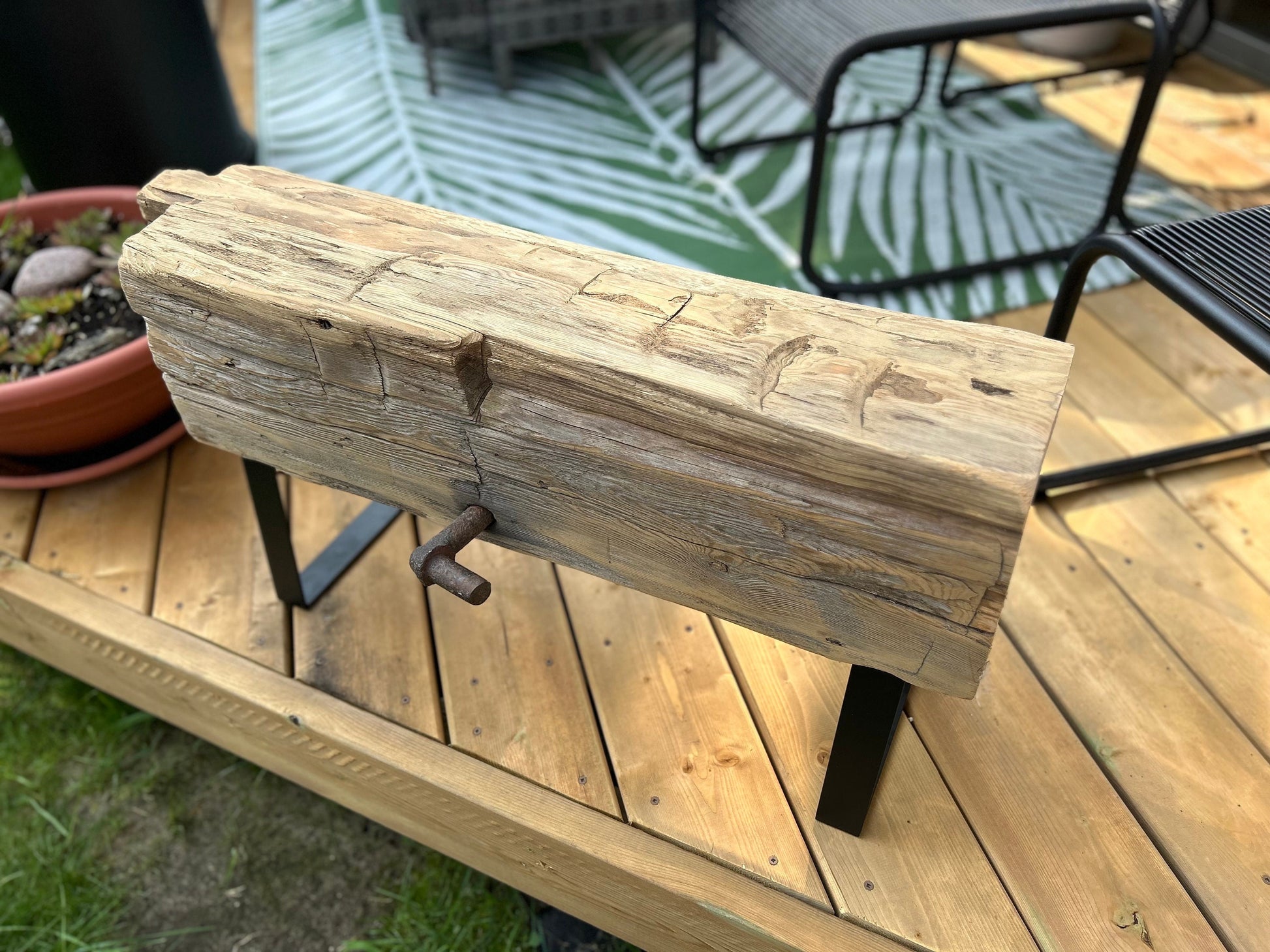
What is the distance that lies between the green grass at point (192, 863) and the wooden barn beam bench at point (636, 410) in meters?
0.60

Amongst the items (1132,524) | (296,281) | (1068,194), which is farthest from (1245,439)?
(296,281)

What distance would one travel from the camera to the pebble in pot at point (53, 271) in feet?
5.23

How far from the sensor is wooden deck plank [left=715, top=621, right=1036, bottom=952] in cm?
101

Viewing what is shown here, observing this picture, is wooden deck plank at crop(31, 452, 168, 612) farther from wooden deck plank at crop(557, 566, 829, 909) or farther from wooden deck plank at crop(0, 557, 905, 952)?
wooden deck plank at crop(557, 566, 829, 909)

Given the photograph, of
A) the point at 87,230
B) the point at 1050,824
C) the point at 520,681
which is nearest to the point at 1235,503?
the point at 1050,824

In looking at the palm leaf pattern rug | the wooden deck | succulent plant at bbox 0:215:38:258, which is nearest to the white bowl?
the palm leaf pattern rug

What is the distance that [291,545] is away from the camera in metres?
1.29

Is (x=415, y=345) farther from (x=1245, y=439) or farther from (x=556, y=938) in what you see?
(x=1245, y=439)

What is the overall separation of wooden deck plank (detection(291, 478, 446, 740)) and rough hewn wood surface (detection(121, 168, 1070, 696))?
0.33 m

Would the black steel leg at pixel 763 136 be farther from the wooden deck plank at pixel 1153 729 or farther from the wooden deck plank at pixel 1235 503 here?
the wooden deck plank at pixel 1153 729

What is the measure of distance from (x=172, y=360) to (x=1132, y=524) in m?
1.27

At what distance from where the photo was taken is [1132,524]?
1406 mm

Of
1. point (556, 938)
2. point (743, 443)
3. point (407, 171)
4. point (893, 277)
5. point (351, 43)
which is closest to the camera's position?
point (743, 443)

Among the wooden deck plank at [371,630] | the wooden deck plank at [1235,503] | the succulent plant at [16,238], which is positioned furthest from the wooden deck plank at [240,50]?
the wooden deck plank at [1235,503]
